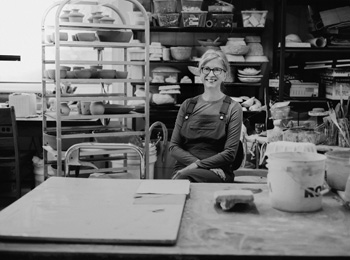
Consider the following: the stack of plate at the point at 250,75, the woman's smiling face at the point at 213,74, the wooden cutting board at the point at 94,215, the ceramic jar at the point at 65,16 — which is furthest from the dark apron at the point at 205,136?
the stack of plate at the point at 250,75

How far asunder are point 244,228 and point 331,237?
223mm

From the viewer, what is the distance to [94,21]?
13.5ft

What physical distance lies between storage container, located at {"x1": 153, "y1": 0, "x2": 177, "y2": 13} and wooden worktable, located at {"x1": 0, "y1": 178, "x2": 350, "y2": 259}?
11.8 feet

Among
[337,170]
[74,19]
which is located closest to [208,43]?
[74,19]

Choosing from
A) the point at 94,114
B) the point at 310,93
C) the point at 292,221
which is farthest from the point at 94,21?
the point at 292,221

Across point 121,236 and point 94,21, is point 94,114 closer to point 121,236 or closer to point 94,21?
point 94,21

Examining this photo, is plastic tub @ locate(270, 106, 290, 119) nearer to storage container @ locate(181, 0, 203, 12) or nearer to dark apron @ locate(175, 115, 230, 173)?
dark apron @ locate(175, 115, 230, 173)

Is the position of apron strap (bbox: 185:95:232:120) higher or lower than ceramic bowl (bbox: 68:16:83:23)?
lower

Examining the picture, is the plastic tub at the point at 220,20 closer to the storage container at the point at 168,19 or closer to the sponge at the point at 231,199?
the storage container at the point at 168,19

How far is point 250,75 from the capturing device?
4.93m

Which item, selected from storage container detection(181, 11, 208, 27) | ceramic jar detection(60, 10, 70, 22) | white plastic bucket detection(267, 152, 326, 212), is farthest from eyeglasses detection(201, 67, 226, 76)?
white plastic bucket detection(267, 152, 326, 212)

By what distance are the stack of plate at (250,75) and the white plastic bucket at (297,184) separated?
341 centimetres

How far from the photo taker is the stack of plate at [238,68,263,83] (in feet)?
16.1

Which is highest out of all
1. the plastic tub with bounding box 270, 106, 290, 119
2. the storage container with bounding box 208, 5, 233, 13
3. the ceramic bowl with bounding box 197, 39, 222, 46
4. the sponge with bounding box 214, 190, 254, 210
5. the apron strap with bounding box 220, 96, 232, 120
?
the storage container with bounding box 208, 5, 233, 13
